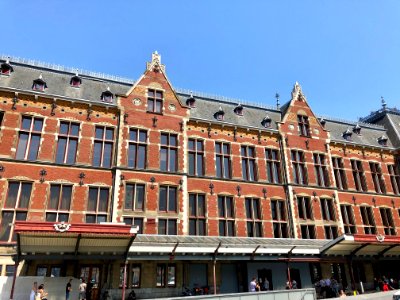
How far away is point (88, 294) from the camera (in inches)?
712

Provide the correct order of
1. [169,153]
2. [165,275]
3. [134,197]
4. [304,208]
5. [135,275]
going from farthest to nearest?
[304,208] → [169,153] → [134,197] → [165,275] → [135,275]

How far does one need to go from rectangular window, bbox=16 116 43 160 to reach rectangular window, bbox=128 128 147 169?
5963mm

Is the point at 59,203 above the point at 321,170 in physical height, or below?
below

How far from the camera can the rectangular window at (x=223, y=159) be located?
2517 cm

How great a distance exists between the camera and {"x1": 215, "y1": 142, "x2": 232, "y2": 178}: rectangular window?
25.2 m

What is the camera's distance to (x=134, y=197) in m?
21.3

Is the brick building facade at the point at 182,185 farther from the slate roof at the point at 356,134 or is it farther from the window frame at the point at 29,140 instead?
the slate roof at the point at 356,134

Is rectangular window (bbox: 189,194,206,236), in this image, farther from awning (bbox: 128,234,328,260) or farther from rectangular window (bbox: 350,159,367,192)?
rectangular window (bbox: 350,159,367,192)

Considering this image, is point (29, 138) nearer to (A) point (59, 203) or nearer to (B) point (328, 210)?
(A) point (59, 203)

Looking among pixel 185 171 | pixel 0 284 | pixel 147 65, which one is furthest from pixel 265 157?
pixel 0 284

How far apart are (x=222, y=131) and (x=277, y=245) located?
33.3 feet

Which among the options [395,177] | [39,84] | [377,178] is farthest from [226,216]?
[395,177]

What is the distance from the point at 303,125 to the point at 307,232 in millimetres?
9935

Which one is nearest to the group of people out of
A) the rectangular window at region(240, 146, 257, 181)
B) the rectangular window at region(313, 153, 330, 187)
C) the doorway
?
the doorway
